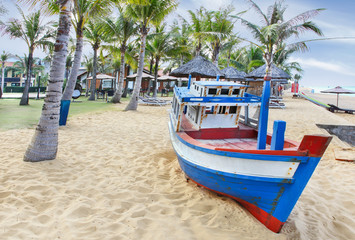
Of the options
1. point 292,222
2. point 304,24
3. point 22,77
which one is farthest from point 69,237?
point 22,77

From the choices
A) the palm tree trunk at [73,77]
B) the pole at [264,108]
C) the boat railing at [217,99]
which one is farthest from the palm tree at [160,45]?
the pole at [264,108]

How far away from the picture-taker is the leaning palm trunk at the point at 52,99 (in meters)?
4.69

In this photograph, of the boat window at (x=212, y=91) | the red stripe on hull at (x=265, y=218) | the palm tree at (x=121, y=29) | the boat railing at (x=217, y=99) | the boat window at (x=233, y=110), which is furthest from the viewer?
the palm tree at (x=121, y=29)

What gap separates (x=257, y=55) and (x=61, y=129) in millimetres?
31821

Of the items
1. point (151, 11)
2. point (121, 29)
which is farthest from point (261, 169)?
point (121, 29)

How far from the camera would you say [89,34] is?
867 inches

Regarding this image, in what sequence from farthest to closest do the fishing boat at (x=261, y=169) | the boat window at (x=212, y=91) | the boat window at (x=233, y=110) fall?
the boat window at (x=233, y=110) < the boat window at (x=212, y=91) < the fishing boat at (x=261, y=169)

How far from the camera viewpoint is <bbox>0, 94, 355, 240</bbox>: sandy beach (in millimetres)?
2850

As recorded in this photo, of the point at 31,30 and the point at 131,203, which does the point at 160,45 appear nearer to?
the point at 31,30

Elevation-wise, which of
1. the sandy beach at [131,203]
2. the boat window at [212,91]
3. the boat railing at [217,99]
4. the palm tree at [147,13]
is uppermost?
the palm tree at [147,13]

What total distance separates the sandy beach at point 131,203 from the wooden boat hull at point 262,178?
0.28m

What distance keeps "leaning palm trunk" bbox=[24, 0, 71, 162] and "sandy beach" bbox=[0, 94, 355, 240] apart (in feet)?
0.86

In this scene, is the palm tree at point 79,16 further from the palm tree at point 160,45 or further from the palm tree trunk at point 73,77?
the palm tree at point 160,45

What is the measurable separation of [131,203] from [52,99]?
2.75m
